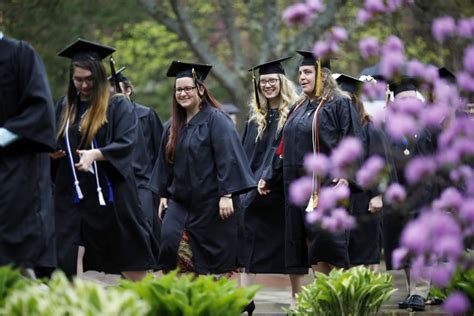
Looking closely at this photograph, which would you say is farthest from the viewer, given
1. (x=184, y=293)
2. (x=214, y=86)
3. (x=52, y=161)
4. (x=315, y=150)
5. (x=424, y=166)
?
(x=214, y=86)

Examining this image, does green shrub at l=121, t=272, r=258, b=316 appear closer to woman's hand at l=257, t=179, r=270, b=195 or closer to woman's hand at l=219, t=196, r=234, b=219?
woman's hand at l=219, t=196, r=234, b=219

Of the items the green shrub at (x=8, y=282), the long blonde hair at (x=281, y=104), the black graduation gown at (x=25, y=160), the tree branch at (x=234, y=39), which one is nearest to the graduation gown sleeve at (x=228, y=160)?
the long blonde hair at (x=281, y=104)

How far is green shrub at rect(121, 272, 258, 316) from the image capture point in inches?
265

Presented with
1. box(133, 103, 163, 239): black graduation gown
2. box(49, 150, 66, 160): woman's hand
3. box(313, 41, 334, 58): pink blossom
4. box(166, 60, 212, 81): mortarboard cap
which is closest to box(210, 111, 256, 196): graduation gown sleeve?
box(166, 60, 212, 81): mortarboard cap

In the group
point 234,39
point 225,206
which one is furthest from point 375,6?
point 234,39

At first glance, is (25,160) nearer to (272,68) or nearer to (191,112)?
(191,112)

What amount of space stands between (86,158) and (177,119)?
58.8 inches

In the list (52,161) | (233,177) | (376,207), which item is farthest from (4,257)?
(376,207)

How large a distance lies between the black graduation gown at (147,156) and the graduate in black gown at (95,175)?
100 inches

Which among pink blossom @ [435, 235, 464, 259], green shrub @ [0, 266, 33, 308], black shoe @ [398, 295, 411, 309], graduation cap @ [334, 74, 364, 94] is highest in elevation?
graduation cap @ [334, 74, 364, 94]

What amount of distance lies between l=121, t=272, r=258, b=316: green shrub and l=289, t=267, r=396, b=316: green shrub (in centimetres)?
139

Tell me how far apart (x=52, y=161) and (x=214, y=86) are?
943 inches

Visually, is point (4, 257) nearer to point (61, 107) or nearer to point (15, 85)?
point (15, 85)

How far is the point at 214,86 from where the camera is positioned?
33.7 meters
